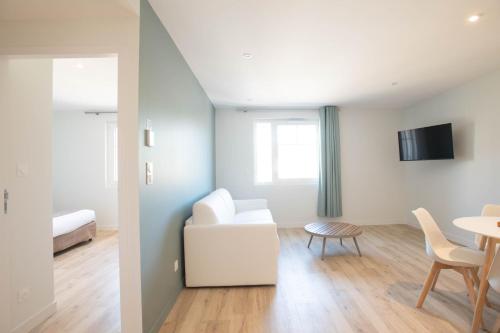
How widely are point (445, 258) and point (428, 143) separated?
2.72 m

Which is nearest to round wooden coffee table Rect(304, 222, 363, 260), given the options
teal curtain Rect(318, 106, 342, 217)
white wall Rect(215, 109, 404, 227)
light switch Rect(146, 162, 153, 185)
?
teal curtain Rect(318, 106, 342, 217)

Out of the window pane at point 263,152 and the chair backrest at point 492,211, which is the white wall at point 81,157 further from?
the chair backrest at point 492,211

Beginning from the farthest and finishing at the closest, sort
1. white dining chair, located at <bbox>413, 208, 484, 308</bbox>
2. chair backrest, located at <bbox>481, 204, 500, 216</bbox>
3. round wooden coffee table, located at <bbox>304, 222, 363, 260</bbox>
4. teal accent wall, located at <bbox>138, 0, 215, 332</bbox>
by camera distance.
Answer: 1. round wooden coffee table, located at <bbox>304, 222, 363, 260</bbox>
2. chair backrest, located at <bbox>481, 204, 500, 216</bbox>
3. white dining chair, located at <bbox>413, 208, 484, 308</bbox>
4. teal accent wall, located at <bbox>138, 0, 215, 332</bbox>

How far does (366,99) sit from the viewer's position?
182 inches

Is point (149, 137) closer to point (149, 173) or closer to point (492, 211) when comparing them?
point (149, 173)

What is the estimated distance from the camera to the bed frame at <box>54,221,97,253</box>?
12.1 ft

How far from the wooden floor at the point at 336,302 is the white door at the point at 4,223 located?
1.10 m

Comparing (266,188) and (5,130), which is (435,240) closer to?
(266,188)

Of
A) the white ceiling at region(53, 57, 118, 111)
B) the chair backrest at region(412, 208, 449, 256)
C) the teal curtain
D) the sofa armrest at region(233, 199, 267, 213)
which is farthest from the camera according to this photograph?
the teal curtain

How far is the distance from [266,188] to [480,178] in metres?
3.37

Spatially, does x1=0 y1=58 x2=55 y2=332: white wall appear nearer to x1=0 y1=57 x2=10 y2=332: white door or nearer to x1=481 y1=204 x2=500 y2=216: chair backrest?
x1=0 y1=57 x2=10 y2=332: white door

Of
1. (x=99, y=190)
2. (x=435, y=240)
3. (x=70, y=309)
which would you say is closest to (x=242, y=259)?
(x=70, y=309)

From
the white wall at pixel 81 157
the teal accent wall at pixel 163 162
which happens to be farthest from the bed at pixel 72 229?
the teal accent wall at pixel 163 162

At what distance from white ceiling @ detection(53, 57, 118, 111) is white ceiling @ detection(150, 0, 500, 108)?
1097 millimetres
